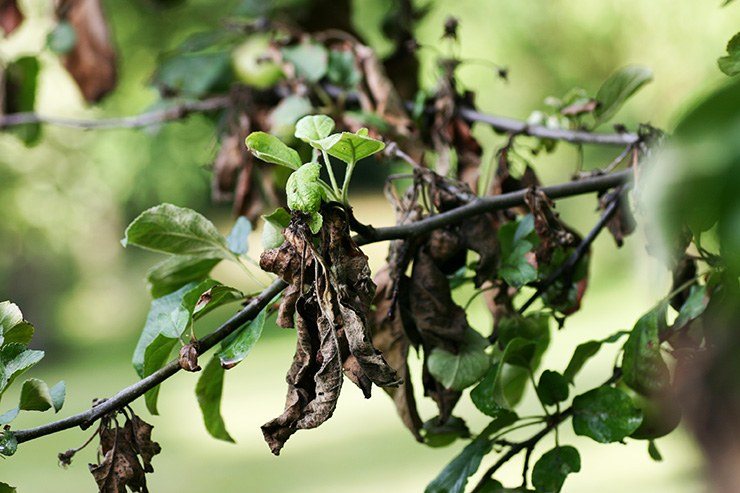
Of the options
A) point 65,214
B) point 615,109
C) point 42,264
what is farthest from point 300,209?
point 42,264

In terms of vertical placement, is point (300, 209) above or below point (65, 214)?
below

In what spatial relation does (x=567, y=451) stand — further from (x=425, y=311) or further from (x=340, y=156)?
(x=340, y=156)

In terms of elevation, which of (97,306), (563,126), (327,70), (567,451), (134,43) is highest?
(134,43)

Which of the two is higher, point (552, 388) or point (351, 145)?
point (351, 145)

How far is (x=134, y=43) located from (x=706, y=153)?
4617mm

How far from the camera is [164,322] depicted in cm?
39

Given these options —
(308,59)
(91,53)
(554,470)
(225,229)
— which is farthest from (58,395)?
(225,229)

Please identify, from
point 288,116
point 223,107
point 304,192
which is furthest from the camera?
point 223,107

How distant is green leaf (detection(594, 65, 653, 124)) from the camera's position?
2.08 feet

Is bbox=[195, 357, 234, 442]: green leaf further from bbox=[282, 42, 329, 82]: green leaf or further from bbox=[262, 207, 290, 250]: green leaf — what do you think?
bbox=[282, 42, 329, 82]: green leaf

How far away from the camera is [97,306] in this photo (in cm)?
607

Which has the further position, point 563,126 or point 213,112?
point 213,112

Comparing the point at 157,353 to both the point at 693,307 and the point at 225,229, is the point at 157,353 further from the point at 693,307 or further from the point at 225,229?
the point at 225,229

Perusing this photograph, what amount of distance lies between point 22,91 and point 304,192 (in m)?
0.70
